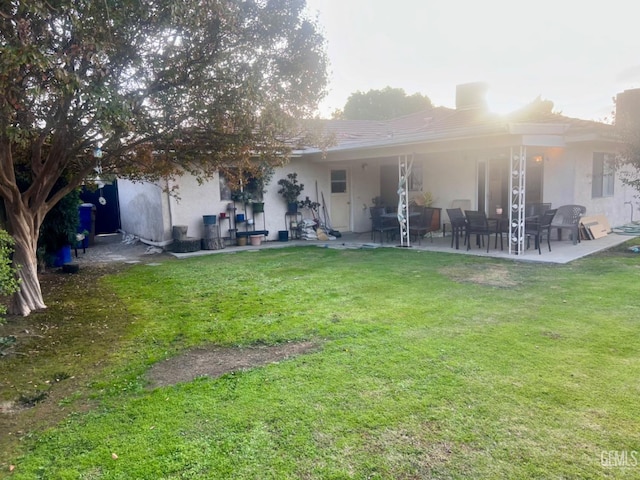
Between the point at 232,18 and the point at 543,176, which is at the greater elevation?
the point at 232,18

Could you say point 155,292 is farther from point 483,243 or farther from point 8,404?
point 483,243

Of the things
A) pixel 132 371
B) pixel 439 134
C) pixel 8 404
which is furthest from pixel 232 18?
pixel 439 134

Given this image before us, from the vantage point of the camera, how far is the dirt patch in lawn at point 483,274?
6.89 metres

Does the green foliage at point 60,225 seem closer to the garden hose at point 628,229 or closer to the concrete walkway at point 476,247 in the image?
the concrete walkway at point 476,247

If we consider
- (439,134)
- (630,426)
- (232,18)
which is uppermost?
→ (232,18)

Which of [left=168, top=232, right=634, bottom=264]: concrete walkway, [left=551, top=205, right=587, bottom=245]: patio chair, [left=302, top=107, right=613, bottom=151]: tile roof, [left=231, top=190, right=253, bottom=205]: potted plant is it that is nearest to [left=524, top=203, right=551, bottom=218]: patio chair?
[left=551, top=205, right=587, bottom=245]: patio chair

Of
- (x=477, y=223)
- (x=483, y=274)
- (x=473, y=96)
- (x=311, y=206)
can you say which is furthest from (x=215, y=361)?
(x=473, y=96)

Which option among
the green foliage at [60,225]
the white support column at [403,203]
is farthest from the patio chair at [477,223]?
the green foliage at [60,225]

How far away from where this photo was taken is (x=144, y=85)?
16.0 feet

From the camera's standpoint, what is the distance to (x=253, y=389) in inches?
138

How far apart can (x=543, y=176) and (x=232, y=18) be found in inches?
375

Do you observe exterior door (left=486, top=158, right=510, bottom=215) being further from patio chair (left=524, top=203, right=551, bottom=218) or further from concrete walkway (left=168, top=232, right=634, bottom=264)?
patio chair (left=524, top=203, right=551, bottom=218)

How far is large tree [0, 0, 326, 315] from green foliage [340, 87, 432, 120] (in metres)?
30.0

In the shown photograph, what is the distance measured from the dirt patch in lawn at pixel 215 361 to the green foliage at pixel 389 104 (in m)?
32.6
